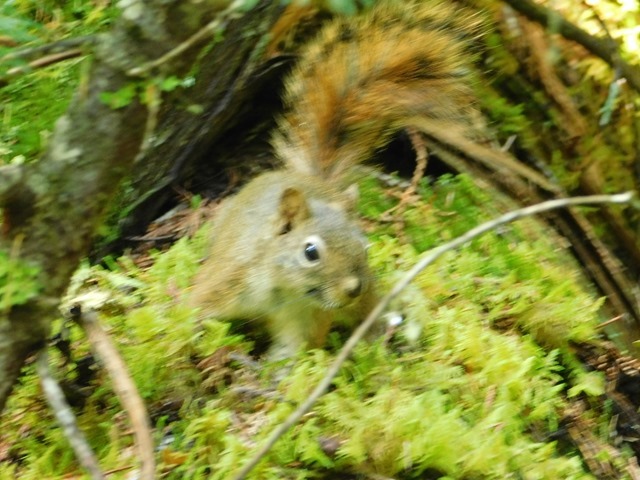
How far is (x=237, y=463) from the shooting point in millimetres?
1831

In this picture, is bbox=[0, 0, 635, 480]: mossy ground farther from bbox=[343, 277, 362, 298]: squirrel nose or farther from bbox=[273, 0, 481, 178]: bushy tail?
bbox=[273, 0, 481, 178]: bushy tail

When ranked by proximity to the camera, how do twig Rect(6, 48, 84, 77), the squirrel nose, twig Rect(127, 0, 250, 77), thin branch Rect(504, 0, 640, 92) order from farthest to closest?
thin branch Rect(504, 0, 640, 92) → the squirrel nose → twig Rect(6, 48, 84, 77) → twig Rect(127, 0, 250, 77)

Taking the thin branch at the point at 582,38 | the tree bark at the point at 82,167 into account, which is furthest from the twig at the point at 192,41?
the thin branch at the point at 582,38

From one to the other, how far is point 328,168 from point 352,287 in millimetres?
688

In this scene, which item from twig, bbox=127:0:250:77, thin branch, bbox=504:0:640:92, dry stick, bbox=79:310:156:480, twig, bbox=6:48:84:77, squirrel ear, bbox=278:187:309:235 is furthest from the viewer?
thin branch, bbox=504:0:640:92

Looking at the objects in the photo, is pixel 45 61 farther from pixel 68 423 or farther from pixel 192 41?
pixel 68 423

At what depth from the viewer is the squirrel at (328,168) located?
240 centimetres

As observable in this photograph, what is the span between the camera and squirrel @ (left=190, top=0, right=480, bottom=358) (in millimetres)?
2402

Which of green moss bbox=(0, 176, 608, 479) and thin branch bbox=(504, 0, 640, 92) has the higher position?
thin branch bbox=(504, 0, 640, 92)

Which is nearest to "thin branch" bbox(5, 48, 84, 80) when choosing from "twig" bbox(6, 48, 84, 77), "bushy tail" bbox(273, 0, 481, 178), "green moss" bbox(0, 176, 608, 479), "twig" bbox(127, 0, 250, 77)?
"twig" bbox(6, 48, 84, 77)

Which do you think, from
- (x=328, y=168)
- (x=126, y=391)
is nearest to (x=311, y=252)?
(x=328, y=168)

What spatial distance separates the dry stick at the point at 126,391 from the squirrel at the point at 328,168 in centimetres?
59

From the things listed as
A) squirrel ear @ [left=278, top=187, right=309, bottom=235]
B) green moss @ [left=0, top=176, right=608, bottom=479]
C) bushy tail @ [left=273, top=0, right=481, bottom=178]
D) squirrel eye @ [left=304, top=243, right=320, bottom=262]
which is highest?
bushy tail @ [left=273, top=0, right=481, bottom=178]

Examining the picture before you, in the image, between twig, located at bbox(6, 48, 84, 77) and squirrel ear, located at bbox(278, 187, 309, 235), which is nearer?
twig, located at bbox(6, 48, 84, 77)
